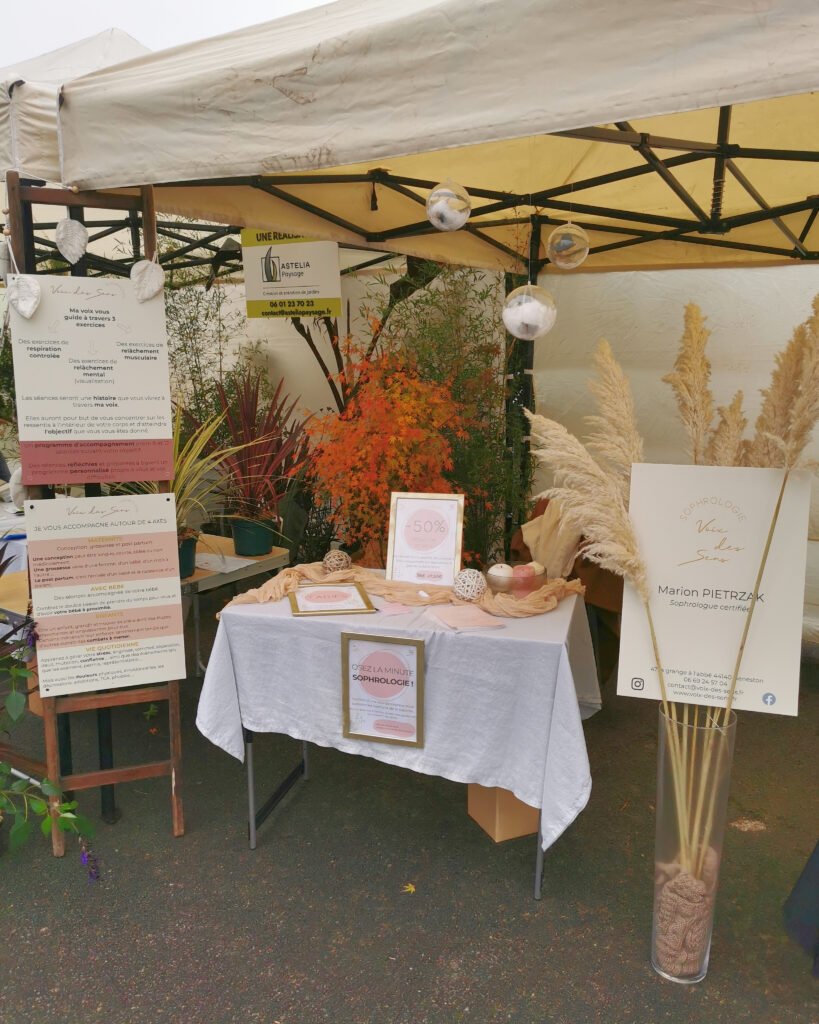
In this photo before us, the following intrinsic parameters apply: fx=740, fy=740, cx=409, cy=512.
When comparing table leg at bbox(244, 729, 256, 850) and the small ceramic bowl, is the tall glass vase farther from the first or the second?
table leg at bbox(244, 729, 256, 850)

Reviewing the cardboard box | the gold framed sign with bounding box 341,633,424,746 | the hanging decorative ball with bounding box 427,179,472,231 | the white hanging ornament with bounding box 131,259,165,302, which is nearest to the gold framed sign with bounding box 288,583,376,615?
the gold framed sign with bounding box 341,633,424,746

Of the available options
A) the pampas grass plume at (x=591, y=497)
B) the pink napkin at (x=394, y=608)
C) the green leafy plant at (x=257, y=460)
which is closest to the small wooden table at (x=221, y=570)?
the green leafy plant at (x=257, y=460)

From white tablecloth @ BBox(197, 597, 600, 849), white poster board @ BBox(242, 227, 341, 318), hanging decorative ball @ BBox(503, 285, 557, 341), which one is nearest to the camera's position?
white tablecloth @ BBox(197, 597, 600, 849)

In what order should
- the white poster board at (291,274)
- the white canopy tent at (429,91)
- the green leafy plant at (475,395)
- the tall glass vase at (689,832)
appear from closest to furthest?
1. the white canopy tent at (429,91)
2. the tall glass vase at (689,832)
3. the green leafy plant at (475,395)
4. the white poster board at (291,274)

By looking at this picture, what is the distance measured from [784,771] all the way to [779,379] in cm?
195

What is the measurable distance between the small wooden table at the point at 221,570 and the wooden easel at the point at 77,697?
0.58 m

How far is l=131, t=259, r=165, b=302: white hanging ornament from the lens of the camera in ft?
7.16

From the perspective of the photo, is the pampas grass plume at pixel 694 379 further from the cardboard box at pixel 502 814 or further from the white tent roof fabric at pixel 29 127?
the white tent roof fabric at pixel 29 127

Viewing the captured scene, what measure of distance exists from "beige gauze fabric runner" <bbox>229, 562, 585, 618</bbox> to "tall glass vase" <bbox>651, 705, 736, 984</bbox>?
0.54 meters

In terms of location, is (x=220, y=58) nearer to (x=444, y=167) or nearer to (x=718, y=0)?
Result: (x=718, y=0)

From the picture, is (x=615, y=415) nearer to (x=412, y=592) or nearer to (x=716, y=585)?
(x=716, y=585)

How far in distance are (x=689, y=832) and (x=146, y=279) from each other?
2.10m

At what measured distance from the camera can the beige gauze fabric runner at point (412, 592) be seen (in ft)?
7.15

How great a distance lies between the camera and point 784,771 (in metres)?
2.86
